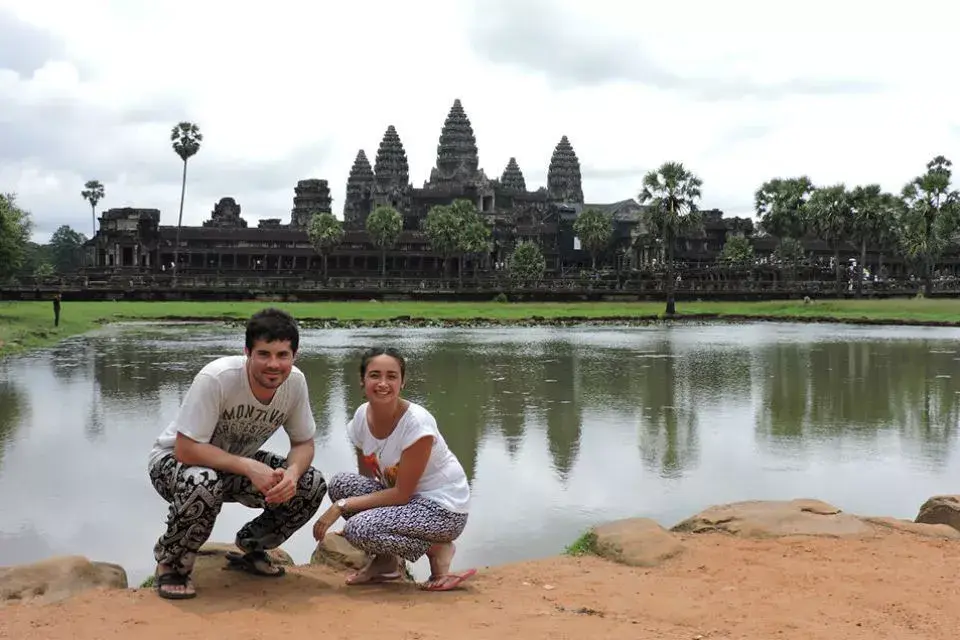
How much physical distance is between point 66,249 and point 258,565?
15193cm

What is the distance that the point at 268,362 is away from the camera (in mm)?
5590

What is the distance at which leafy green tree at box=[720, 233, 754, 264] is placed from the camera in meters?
91.1

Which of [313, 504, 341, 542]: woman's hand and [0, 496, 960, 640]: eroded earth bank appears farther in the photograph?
[313, 504, 341, 542]: woman's hand

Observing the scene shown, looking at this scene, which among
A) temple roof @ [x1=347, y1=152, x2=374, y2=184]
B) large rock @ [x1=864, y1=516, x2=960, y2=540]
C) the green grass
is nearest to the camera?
the green grass

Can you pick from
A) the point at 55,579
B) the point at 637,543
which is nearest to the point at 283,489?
the point at 55,579

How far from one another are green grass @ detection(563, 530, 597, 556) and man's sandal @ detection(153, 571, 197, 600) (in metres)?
2.71

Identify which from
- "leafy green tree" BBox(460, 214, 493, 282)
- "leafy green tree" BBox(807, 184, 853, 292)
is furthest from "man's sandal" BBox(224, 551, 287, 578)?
"leafy green tree" BBox(460, 214, 493, 282)

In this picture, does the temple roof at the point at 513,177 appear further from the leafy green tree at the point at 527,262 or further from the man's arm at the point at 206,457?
the man's arm at the point at 206,457

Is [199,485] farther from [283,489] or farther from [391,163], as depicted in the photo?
[391,163]

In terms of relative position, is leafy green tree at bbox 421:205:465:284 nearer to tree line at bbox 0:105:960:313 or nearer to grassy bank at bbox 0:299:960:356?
tree line at bbox 0:105:960:313

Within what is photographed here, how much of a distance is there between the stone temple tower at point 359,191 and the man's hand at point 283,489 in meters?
108

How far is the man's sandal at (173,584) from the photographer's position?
5320mm

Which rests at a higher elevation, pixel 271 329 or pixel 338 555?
pixel 271 329

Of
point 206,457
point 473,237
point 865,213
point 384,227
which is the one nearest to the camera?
point 206,457
